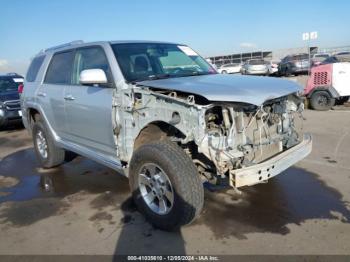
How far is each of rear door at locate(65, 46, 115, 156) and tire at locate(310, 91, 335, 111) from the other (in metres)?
8.10

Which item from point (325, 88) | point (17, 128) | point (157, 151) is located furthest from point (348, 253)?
point (17, 128)

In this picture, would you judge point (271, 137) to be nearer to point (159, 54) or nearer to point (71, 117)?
point (159, 54)

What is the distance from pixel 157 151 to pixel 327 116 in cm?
766

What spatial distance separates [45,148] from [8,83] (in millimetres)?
6714

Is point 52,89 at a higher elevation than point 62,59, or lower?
lower

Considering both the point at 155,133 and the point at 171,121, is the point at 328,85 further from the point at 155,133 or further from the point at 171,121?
the point at 171,121

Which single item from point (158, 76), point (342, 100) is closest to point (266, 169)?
point (158, 76)

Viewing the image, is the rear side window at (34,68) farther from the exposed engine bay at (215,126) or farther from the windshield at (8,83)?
the windshield at (8,83)

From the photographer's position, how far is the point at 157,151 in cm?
344

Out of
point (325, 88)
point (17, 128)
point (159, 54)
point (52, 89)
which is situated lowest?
point (17, 128)

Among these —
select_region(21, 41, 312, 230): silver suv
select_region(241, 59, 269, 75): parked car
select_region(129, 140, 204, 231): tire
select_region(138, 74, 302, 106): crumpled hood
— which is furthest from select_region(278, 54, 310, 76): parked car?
select_region(129, 140, 204, 231): tire

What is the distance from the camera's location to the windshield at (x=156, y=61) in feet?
13.8

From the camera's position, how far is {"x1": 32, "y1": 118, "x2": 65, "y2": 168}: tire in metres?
5.90

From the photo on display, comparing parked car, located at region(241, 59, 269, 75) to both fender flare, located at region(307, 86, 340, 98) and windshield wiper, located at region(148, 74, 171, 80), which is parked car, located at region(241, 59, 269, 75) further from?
windshield wiper, located at region(148, 74, 171, 80)
